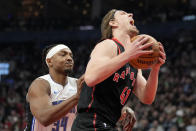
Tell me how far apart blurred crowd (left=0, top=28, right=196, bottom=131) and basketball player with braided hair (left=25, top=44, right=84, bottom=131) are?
115 cm

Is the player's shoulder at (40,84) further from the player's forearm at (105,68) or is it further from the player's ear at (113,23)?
the player's forearm at (105,68)

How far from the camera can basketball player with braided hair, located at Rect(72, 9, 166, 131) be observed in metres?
2.63

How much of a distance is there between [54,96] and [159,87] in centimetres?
972

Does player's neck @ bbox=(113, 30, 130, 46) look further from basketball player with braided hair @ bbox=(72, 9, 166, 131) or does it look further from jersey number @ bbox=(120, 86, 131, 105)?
jersey number @ bbox=(120, 86, 131, 105)

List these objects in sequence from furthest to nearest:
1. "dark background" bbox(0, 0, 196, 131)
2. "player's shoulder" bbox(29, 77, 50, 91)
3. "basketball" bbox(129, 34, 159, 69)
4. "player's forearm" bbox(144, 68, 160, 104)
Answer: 1. "dark background" bbox(0, 0, 196, 131)
2. "player's shoulder" bbox(29, 77, 50, 91)
3. "player's forearm" bbox(144, 68, 160, 104)
4. "basketball" bbox(129, 34, 159, 69)

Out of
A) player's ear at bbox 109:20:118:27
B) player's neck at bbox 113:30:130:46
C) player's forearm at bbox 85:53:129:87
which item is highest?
player's ear at bbox 109:20:118:27

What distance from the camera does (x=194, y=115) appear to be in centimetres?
991

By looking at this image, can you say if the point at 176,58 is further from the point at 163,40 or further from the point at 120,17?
the point at 120,17

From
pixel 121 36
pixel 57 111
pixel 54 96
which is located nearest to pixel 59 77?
pixel 54 96

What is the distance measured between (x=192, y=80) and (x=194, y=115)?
280 centimetres

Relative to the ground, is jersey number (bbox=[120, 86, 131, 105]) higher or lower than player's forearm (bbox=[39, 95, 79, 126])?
higher

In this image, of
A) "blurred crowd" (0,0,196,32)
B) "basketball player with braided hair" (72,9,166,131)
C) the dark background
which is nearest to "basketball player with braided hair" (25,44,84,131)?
"basketball player with braided hair" (72,9,166,131)

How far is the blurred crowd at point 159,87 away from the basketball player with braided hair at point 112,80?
A: 2375mm

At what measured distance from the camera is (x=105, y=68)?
103 inches
